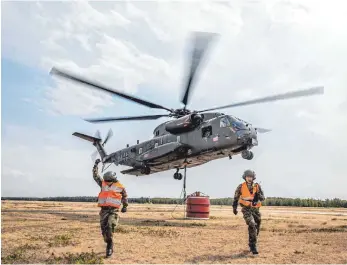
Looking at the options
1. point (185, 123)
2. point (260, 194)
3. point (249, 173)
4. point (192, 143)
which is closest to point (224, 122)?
point (185, 123)

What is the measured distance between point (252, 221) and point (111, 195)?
350 cm

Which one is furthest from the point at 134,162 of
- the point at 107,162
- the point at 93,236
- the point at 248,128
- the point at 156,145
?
the point at 93,236

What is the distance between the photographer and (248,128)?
18109 millimetres

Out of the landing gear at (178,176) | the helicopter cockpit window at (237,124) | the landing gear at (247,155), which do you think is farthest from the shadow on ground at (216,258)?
the landing gear at (178,176)

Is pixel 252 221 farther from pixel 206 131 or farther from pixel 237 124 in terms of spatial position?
pixel 206 131

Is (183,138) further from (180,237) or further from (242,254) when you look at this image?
(242,254)

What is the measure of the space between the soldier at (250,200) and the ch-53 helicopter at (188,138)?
823 centimetres

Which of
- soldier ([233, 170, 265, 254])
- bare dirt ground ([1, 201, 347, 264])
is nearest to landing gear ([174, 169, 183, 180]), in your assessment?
bare dirt ground ([1, 201, 347, 264])

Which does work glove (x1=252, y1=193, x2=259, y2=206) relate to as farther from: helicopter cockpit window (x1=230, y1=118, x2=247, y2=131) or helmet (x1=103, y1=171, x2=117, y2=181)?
helicopter cockpit window (x1=230, y1=118, x2=247, y2=131)

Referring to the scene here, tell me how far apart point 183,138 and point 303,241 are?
10255 mm

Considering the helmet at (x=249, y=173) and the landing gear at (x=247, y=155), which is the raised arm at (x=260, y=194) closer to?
the helmet at (x=249, y=173)

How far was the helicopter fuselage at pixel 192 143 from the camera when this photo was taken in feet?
59.5

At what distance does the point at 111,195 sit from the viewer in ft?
28.3

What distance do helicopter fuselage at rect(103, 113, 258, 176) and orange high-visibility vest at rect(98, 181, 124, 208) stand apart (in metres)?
10.1
